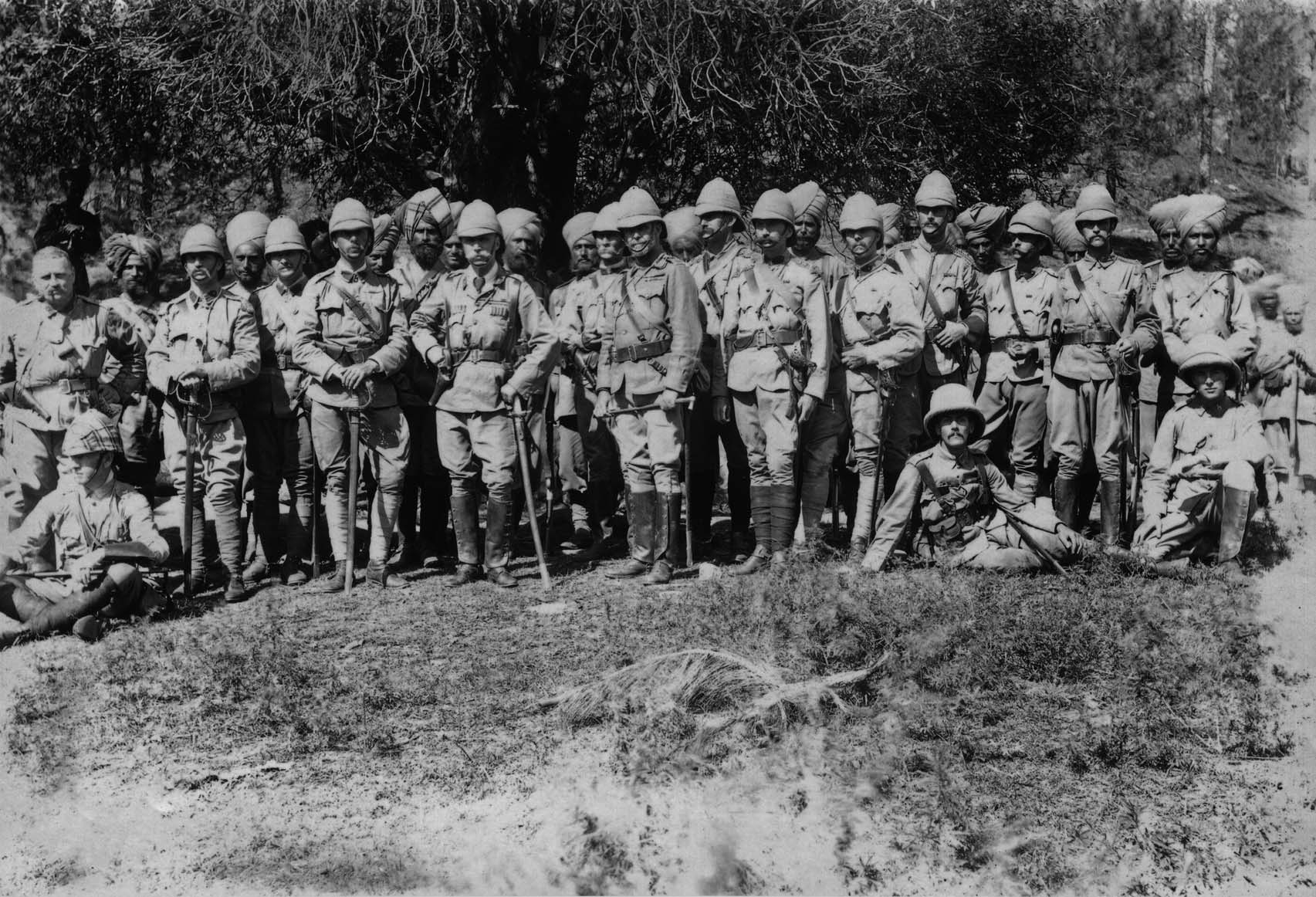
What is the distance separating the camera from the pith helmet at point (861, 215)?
364 inches

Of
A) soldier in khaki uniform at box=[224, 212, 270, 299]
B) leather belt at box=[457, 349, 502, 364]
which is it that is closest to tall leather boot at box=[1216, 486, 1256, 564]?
leather belt at box=[457, 349, 502, 364]

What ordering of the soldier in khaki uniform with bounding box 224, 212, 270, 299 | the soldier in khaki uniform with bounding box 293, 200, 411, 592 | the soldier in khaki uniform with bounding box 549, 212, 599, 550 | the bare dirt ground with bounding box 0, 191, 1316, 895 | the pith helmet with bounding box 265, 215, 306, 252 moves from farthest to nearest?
the soldier in khaki uniform with bounding box 549, 212, 599, 550 < the soldier in khaki uniform with bounding box 224, 212, 270, 299 < the pith helmet with bounding box 265, 215, 306, 252 < the soldier in khaki uniform with bounding box 293, 200, 411, 592 < the bare dirt ground with bounding box 0, 191, 1316, 895

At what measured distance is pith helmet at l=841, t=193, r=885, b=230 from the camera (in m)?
9.23

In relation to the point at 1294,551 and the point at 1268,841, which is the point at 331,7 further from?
the point at 1268,841

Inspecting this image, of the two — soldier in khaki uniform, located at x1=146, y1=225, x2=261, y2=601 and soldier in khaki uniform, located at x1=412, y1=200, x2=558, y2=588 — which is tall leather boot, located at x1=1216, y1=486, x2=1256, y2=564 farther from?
soldier in khaki uniform, located at x1=146, y1=225, x2=261, y2=601

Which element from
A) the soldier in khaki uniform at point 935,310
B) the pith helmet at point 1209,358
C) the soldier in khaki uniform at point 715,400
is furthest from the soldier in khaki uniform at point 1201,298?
the soldier in khaki uniform at point 715,400

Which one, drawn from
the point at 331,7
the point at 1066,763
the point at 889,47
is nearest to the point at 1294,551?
the point at 1066,763

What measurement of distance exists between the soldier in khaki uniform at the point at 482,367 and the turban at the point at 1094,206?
349cm

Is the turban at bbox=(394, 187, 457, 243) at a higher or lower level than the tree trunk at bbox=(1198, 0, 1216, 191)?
lower

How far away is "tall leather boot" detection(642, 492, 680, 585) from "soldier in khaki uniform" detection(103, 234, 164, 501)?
3.59m

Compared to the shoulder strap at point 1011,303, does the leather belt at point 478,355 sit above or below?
below

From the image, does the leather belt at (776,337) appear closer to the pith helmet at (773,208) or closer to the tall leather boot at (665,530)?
the pith helmet at (773,208)

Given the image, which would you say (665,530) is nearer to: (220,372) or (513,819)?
(220,372)

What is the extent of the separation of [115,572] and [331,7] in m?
7.01
